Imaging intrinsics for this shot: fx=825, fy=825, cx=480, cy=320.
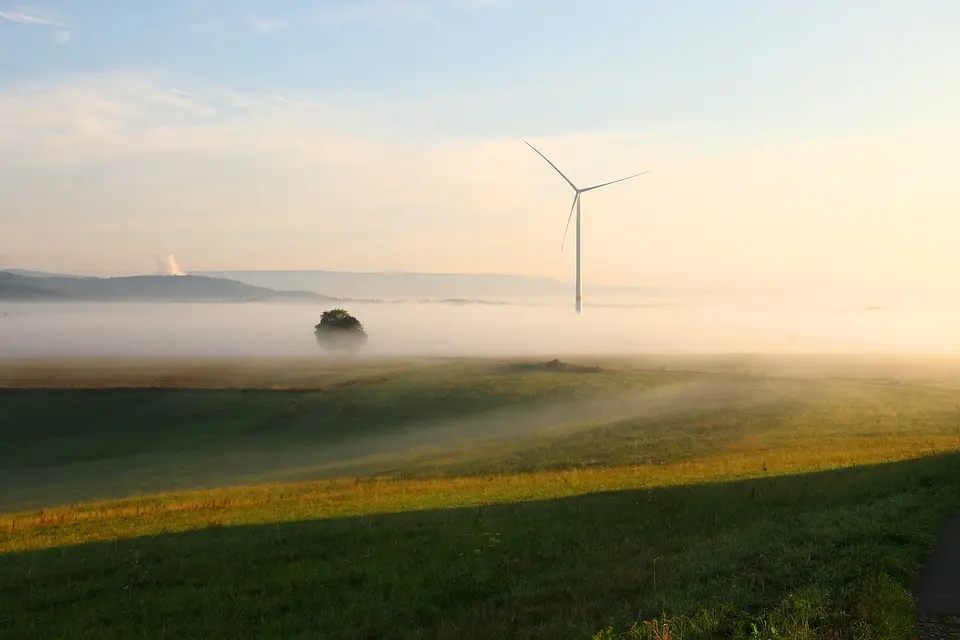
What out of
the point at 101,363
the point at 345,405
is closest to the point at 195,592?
the point at 345,405

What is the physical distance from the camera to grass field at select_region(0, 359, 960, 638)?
47.8 feet

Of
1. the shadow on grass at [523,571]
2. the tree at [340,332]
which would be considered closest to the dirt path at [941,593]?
the shadow on grass at [523,571]

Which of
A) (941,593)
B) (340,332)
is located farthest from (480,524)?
(340,332)

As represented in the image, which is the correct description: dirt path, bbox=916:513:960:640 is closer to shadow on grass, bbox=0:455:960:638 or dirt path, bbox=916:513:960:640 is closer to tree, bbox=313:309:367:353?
shadow on grass, bbox=0:455:960:638

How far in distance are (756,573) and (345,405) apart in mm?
75769

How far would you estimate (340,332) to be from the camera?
165125mm

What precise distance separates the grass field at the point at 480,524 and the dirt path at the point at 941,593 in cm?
39

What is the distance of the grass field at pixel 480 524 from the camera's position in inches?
574

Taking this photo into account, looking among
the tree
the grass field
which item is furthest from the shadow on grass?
the tree

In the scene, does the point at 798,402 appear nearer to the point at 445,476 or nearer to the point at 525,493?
the point at 445,476

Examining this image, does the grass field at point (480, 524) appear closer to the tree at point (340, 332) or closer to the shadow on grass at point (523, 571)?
the shadow on grass at point (523, 571)

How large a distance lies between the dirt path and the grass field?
39cm

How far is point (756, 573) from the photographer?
1467 centimetres

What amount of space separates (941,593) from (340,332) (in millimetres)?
155328
